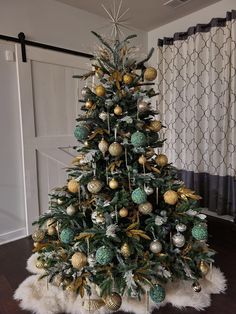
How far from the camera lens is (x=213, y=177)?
8.45ft

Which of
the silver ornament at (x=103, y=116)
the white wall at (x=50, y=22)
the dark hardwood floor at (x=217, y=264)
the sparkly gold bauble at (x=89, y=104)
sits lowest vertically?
the dark hardwood floor at (x=217, y=264)

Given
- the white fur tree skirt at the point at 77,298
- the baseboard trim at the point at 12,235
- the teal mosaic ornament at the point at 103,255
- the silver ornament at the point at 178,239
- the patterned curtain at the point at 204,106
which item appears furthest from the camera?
the patterned curtain at the point at 204,106

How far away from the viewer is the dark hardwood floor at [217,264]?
4.56 feet

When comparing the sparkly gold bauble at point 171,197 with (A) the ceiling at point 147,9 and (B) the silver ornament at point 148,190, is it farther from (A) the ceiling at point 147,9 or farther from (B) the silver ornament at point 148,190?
(A) the ceiling at point 147,9

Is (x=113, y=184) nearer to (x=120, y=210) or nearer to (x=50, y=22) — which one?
(x=120, y=210)

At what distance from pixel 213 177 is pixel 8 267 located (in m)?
2.09

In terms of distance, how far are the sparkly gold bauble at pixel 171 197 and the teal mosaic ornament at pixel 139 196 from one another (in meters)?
0.12

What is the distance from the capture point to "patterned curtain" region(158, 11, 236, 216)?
2.39 metres

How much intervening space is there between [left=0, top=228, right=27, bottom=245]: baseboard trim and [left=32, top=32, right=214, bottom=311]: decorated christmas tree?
1.04 meters

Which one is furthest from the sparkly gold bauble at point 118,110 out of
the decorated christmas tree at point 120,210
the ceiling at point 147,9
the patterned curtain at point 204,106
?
the ceiling at point 147,9

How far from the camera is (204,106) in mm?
2586

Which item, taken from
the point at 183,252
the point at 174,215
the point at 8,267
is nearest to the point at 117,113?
the point at 174,215

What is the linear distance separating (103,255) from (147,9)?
2540 mm

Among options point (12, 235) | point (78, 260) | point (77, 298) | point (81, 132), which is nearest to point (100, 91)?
point (81, 132)
